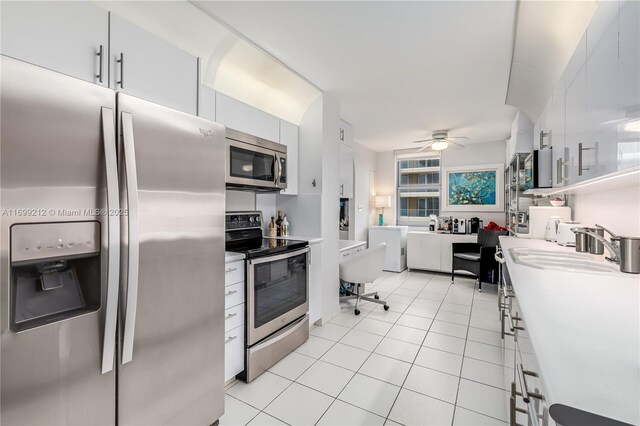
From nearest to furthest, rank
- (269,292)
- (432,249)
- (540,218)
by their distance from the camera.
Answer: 1. (269,292)
2. (540,218)
3. (432,249)

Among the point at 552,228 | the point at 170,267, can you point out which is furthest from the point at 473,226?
the point at 170,267

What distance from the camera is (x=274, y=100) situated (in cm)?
293

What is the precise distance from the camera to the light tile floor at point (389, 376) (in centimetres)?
175

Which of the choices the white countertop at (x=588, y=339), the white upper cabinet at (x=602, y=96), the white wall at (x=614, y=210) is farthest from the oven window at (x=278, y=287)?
the white wall at (x=614, y=210)

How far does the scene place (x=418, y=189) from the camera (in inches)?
246

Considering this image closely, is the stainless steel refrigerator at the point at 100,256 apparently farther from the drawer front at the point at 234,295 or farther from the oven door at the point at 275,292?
the oven door at the point at 275,292

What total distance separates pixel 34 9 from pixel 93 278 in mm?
1092

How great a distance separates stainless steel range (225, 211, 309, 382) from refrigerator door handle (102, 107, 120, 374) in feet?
3.15

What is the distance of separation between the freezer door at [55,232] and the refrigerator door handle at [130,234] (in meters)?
0.05

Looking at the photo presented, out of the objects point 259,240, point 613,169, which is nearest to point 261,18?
point 259,240

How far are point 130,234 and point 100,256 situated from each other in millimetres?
125

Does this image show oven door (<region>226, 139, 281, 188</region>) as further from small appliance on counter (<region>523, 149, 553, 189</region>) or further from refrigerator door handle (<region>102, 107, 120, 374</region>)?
small appliance on counter (<region>523, 149, 553, 189</region>)

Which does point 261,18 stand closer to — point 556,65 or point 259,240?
point 259,240

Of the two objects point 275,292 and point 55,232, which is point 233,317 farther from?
point 55,232
